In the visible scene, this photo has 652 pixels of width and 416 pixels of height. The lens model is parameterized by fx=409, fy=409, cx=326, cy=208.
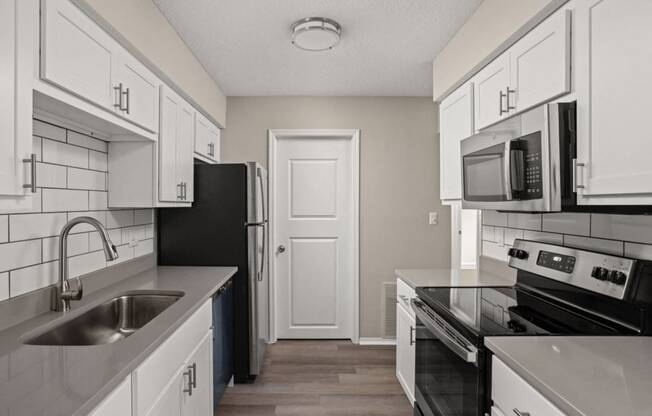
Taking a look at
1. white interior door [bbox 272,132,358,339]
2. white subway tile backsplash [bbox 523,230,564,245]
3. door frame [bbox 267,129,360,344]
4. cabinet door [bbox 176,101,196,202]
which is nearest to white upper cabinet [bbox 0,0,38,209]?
cabinet door [bbox 176,101,196,202]

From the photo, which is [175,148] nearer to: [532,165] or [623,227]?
[532,165]

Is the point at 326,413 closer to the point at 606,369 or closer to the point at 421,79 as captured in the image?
the point at 606,369

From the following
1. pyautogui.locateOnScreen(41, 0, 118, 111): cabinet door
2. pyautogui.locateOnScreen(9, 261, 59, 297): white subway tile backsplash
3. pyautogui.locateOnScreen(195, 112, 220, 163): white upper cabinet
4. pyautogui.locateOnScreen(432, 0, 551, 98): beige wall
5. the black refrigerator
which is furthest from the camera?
pyautogui.locateOnScreen(195, 112, 220, 163): white upper cabinet

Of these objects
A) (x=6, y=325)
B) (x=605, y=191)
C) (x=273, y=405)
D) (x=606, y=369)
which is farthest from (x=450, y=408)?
(x=6, y=325)

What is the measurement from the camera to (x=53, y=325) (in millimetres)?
1515

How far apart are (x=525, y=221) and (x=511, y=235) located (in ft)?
0.57

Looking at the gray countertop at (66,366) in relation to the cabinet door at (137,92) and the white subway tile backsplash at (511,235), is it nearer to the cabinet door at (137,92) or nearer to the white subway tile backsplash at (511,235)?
the cabinet door at (137,92)

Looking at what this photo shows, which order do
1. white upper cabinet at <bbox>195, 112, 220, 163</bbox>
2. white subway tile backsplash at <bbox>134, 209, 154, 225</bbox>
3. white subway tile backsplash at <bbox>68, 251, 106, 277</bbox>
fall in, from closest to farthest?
white subway tile backsplash at <bbox>68, 251, 106, 277</bbox> < white subway tile backsplash at <bbox>134, 209, 154, 225</bbox> < white upper cabinet at <bbox>195, 112, 220, 163</bbox>

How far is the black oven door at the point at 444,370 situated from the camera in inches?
55.5

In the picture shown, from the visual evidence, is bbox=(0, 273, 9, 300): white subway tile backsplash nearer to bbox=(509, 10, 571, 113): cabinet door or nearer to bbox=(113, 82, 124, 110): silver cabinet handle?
bbox=(113, 82, 124, 110): silver cabinet handle

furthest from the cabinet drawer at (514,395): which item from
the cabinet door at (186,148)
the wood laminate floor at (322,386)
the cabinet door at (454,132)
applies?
the cabinet door at (186,148)

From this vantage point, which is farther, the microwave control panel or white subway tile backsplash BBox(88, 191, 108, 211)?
white subway tile backsplash BBox(88, 191, 108, 211)

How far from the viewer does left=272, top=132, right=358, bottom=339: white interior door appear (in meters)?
4.01

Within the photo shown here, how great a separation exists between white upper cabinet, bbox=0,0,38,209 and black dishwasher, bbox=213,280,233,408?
4.72 feet
